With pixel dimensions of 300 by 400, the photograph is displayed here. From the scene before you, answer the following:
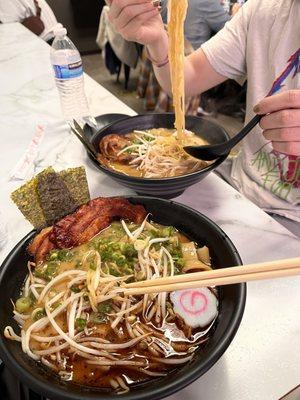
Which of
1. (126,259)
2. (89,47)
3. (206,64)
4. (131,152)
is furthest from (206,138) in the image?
(89,47)

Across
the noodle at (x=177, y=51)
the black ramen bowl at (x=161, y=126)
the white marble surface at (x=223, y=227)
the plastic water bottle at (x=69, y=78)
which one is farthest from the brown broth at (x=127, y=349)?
the plastic water bottle at (x=69, y=78)

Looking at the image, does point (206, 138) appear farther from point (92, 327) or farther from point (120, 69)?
point (120, 69)

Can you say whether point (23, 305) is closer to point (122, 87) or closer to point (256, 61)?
point (256, 61)

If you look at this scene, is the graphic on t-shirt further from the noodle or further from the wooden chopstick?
the wooden chopstick

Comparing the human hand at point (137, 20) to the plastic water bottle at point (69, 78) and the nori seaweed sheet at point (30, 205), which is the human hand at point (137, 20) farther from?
the nori seaweed sheet at point (30, 205)

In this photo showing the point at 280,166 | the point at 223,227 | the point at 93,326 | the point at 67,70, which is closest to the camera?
the point at 93,326

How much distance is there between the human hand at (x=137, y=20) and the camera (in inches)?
56.4

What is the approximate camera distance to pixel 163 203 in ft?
3.36

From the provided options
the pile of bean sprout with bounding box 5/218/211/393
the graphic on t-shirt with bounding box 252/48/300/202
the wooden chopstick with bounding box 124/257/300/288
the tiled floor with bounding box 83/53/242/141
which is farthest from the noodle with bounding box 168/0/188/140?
the tiled floor with bounding box 83/53/242/141

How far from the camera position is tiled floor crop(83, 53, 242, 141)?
407cm

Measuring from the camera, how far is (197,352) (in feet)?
2.42

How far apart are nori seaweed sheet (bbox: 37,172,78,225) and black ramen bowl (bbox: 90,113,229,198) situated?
16cm

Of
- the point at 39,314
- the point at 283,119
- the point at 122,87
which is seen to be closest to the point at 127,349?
the point at 39,314

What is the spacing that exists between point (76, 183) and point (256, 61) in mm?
956
